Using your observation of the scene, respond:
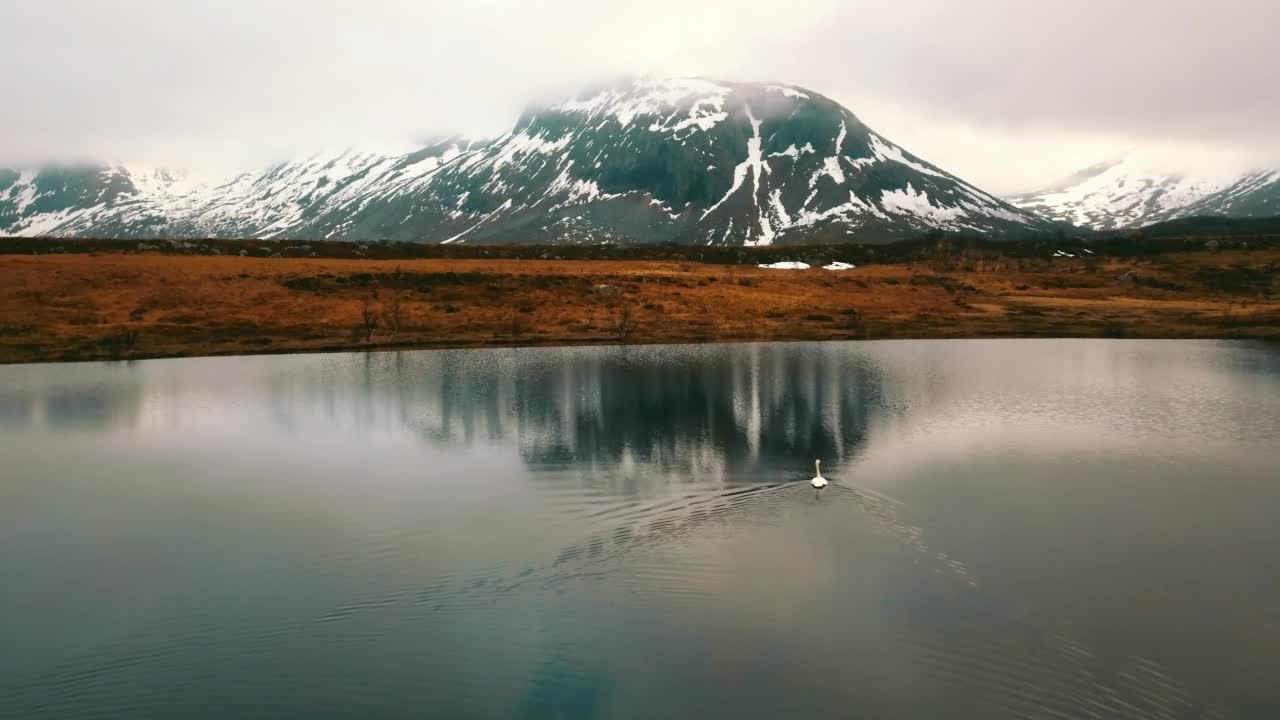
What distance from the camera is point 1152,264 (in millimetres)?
171500

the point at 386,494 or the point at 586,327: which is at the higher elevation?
the point at 586,327

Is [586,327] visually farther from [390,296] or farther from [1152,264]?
[1152,264]

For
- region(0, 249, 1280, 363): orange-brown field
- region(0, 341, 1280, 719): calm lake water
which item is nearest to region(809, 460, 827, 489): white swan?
region(0, 341, 1280, 719): calm lake water

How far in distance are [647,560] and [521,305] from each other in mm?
97333

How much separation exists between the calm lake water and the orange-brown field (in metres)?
45.7

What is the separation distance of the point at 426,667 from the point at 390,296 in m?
108

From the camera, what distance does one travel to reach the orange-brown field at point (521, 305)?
104 meters

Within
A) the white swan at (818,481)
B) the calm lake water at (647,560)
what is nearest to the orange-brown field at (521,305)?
the calm lake water at (647,560)

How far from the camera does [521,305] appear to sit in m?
123

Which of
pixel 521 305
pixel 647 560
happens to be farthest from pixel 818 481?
pixel 521 305

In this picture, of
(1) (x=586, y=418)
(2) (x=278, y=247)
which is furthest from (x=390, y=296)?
(1) (x=586, y=418)

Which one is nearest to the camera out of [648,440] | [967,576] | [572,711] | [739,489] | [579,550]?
[572,711]

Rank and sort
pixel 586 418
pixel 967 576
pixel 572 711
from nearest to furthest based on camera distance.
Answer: pixel 572 711 → pixel 967 576 → pixel 586 418

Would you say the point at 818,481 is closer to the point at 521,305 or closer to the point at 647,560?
the point at 647,560
